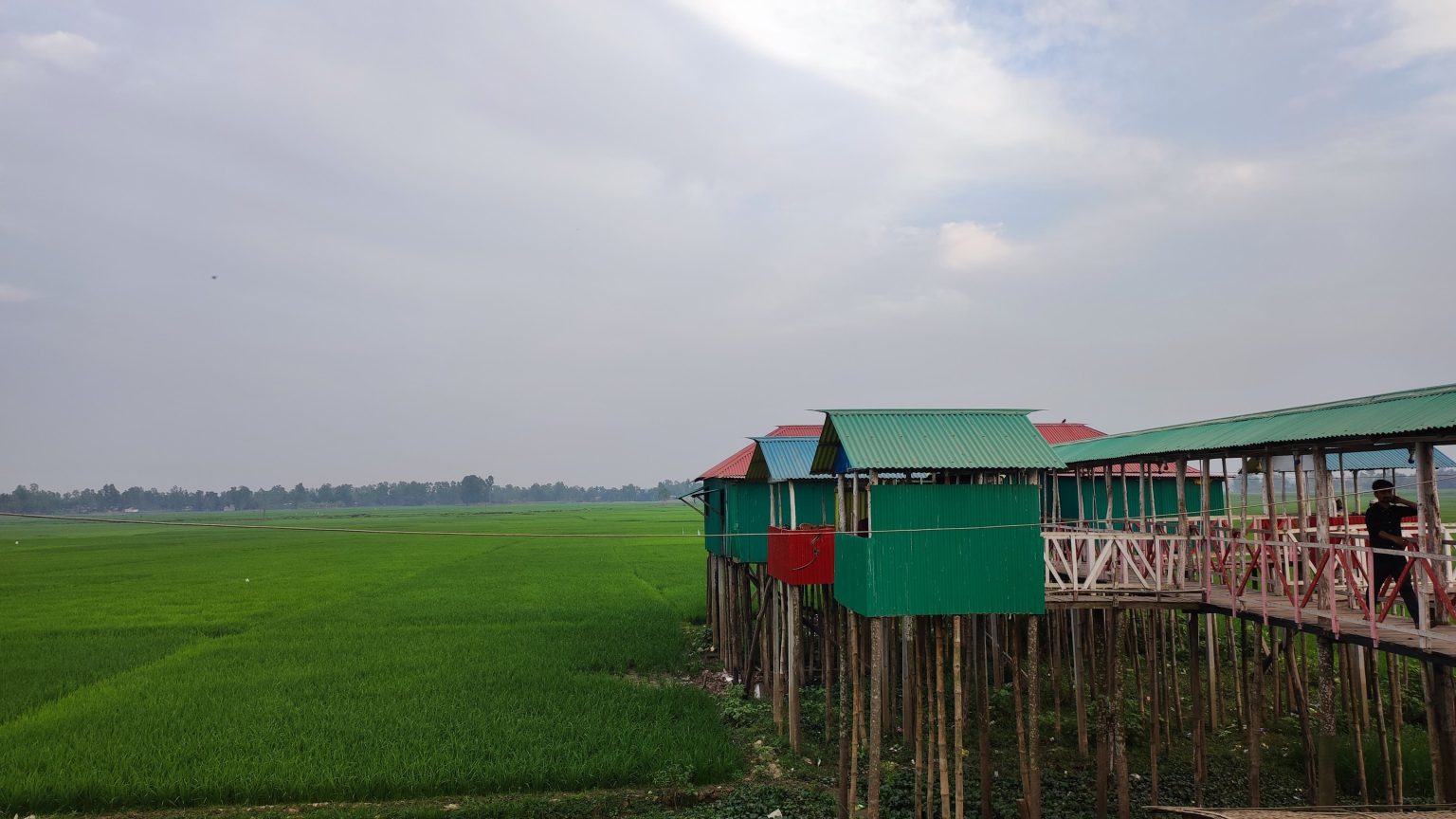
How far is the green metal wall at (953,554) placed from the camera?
13.3m

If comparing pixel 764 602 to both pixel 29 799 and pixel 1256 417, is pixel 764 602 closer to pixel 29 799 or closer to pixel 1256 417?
pixel 1256 417

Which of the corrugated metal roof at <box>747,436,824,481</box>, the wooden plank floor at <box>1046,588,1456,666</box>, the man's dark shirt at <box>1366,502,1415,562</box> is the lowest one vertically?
the wooden plank floor at <box>1046,588,1456,666</box>

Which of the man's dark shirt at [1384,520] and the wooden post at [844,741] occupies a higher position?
the man's dark shirt at [1384,520]

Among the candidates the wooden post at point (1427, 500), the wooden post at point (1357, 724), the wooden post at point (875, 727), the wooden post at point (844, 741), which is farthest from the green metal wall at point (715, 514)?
the wooden post at point (1427, 500)

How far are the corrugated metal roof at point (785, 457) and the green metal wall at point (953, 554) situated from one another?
19.2ft

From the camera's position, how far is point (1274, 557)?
13.0m

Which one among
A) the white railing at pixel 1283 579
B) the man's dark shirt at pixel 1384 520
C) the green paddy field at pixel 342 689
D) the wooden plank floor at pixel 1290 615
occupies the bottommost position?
the green paddy field at pixel 342 689

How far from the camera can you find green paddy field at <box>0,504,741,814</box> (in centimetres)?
1558

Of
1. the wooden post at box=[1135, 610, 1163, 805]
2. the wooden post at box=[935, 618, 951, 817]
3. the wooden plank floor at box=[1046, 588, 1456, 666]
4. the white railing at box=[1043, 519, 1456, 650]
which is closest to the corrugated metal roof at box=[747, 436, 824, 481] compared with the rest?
the white railing at box=[1043, 519, 1456, 650]

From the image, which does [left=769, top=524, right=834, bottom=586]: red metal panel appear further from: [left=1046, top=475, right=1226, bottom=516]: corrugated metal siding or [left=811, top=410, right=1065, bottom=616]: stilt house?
[left=1046, top=475, right=1226, bottom=516]: corrugated metal siding

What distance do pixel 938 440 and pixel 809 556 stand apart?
14.0ft

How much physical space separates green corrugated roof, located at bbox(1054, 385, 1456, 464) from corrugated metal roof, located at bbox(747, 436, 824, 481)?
650cm

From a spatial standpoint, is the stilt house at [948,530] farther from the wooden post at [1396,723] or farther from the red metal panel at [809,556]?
the wooden post at [1396,723]

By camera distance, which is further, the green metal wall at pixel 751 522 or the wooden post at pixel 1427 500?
the green metal wall at pixel 751 522
